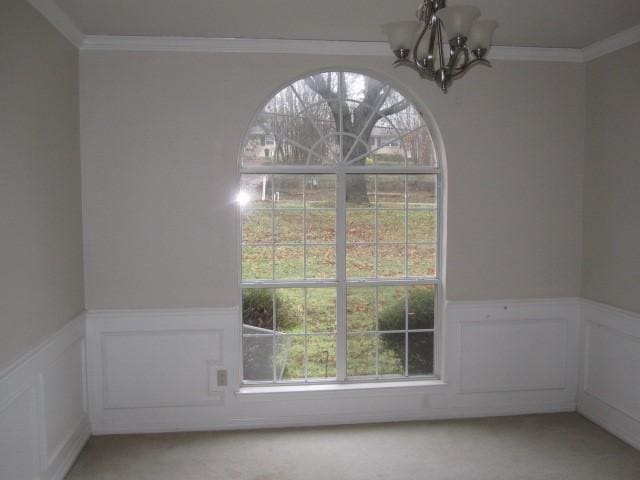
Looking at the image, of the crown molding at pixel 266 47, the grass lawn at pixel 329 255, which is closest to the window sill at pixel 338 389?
the grass lawn at pixel 329 255

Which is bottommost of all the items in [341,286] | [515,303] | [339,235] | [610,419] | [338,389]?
[610,419]

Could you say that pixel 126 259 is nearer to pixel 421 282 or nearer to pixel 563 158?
pixel 421 282

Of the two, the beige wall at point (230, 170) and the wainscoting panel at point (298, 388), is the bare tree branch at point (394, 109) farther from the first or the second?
the wainscoting panel at point (298, 388)

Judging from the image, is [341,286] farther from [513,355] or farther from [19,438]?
[19,438]

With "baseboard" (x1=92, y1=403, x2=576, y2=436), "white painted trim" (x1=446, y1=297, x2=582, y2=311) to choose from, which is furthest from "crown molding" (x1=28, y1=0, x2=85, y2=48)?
"white painted trim" (x1=446, y1=297, x2=582, y2=311)

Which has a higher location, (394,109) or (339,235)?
(394,109)

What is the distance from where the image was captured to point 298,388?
3.92 meters

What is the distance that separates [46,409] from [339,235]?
2222mm

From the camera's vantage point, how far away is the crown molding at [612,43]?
3.46m

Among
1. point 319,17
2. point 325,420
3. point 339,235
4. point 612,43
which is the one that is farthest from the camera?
point 339,235

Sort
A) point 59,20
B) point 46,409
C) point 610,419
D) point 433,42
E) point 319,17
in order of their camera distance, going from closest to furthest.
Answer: point 433,42
point 46,409
point 59,20
point 319,17
point 610,419

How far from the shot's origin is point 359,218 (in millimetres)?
4031

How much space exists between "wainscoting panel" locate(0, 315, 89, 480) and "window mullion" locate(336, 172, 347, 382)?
1835 millimetres

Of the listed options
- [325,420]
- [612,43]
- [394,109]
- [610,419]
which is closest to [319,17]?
[394,109]
